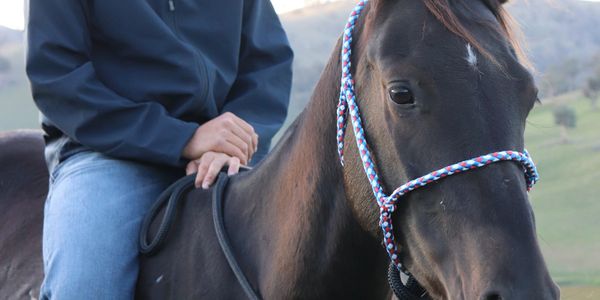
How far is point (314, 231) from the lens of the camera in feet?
8.05

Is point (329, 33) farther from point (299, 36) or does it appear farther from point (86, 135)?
point (86, 135)

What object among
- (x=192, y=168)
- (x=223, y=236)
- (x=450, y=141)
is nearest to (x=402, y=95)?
(x=450, y=141)

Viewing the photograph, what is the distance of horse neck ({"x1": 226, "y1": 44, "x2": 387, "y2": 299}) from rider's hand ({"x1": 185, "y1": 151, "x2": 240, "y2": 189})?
0.38 meters

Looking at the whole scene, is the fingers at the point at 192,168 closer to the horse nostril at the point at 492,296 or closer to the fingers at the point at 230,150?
the fingers at the point at 230,150

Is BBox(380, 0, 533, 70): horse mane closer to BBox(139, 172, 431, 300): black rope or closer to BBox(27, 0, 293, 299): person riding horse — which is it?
BBox(139, 172, 431, 300): black rope

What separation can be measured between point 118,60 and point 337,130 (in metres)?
1.21

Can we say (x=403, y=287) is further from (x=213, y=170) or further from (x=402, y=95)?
(x=213, y=170)

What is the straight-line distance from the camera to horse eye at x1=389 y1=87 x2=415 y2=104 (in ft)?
6.81

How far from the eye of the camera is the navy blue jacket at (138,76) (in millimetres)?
2975

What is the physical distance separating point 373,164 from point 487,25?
0.49m

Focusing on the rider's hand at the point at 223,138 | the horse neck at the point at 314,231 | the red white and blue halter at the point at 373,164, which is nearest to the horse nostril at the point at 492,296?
the red white and blue halter at the point at 373,164

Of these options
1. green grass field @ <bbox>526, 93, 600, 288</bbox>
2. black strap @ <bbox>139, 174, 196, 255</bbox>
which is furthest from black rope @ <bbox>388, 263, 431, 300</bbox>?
green grass field @ <bbox>526, 93, 600, 288</bbox>

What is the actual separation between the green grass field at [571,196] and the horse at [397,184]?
7.10 m

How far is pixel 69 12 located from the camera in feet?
10.00
